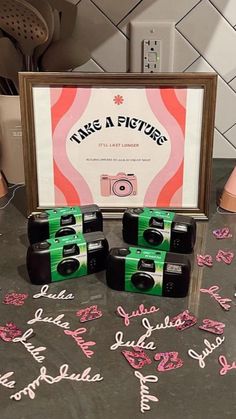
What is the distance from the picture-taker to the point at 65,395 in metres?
0.60

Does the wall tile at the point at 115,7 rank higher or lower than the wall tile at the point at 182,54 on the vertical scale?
higher

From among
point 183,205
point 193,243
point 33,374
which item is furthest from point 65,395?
point 183,205

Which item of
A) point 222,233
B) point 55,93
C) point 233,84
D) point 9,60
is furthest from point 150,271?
point 233,84

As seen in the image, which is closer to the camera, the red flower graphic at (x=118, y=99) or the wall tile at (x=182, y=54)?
the red flower graphic at (x=118, y=99)

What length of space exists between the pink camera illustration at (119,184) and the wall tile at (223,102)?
34cm

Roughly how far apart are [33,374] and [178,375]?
0.52 ft

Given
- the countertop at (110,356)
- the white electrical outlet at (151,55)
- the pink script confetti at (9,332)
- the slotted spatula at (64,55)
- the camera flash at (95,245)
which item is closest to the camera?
the countertop at (110,356)

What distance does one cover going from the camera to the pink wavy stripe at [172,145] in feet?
3.05

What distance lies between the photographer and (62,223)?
860 mm

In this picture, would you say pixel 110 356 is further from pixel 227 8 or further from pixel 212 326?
pixel 227 8

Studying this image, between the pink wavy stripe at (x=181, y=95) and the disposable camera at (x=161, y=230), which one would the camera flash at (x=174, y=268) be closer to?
the disposable camera at (x=161, y=230)

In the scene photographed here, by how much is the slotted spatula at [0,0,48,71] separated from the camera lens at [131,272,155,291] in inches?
18.0

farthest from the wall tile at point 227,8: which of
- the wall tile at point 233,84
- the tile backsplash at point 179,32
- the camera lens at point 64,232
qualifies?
the camera lens at point 64,232

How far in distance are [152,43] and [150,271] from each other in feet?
1.90
